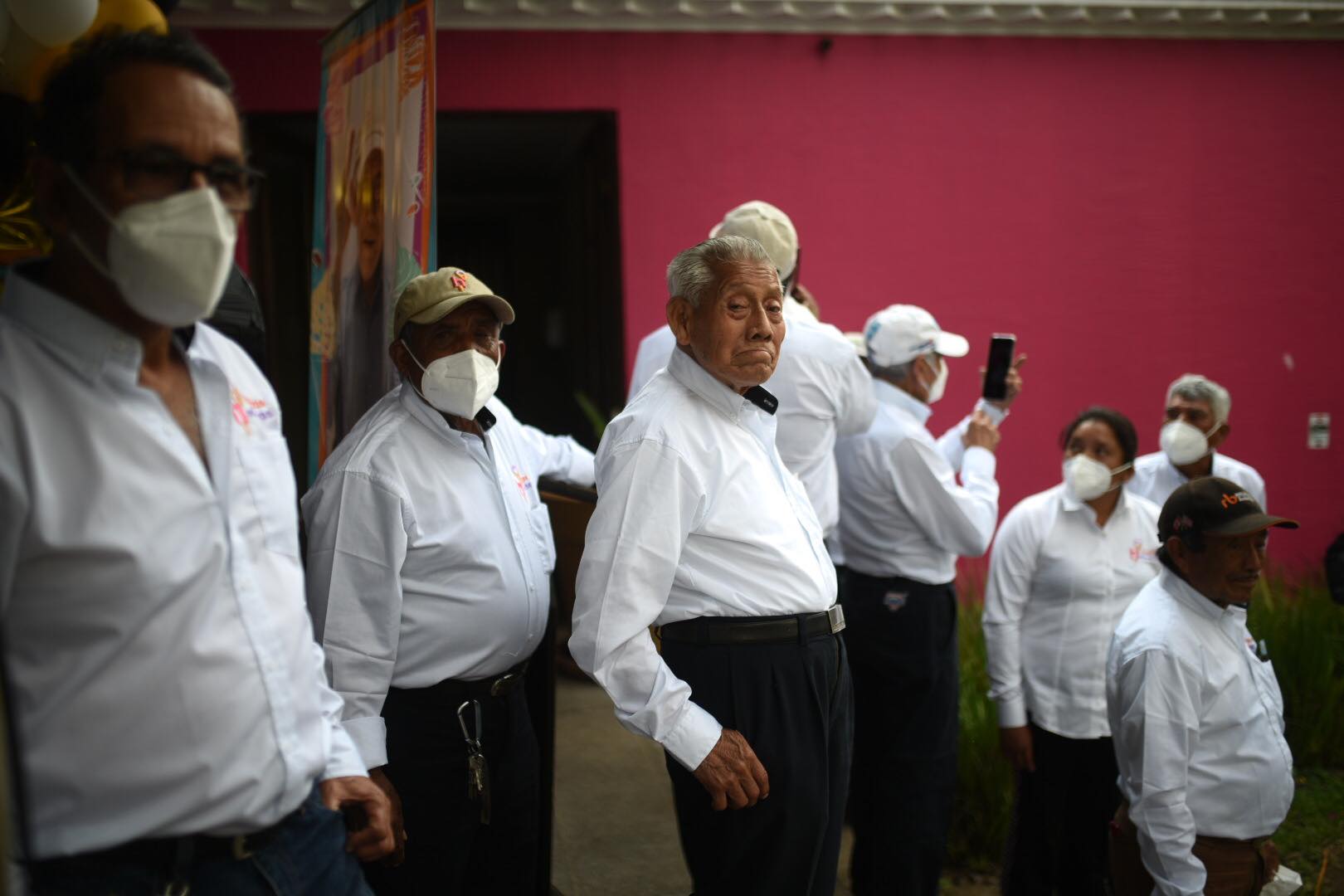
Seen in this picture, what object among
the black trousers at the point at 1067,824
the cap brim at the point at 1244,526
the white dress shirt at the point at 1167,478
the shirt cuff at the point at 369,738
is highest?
the cap brim at the point at 1244,526

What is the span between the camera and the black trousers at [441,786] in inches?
100

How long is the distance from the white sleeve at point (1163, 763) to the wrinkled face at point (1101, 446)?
1100 millimetres

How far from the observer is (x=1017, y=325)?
7055 mm

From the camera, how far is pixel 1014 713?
382cm

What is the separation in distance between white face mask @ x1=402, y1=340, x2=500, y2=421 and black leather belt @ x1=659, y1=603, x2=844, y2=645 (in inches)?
26.9

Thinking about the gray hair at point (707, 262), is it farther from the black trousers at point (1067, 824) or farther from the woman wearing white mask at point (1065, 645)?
the black trousers at point (1067, 824)

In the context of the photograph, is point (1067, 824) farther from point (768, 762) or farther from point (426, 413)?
point (426, 413)

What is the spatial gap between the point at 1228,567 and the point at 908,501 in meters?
1.04

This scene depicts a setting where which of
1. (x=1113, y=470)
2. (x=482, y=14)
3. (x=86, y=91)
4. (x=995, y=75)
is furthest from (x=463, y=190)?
(x=86, y=91)

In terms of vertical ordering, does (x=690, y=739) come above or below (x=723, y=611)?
below

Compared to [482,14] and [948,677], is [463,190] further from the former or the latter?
[948,677]

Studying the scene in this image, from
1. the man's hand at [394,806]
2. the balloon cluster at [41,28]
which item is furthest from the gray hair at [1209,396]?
the balloon cluster at [41,28]

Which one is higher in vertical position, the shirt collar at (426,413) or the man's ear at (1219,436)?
the shirt collar at (426,413)

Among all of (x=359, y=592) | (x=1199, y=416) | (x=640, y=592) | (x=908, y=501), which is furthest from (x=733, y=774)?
(x=1199, y=416)
